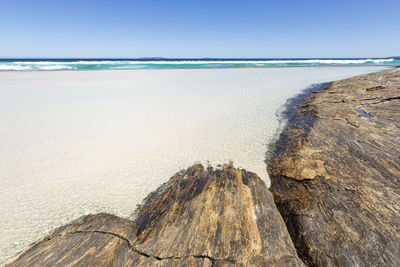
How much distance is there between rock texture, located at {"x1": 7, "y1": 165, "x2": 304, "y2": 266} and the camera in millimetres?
1753

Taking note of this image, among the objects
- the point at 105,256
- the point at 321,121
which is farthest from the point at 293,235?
the point at 321,121

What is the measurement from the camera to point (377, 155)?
335cm

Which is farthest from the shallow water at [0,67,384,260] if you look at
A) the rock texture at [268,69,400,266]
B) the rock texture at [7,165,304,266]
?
the rock texture at [268,69,400,266]

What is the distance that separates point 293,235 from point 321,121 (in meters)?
4.25

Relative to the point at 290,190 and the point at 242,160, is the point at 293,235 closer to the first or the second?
the point at 290,190

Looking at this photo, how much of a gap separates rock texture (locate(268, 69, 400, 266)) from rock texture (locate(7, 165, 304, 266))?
0.32 m

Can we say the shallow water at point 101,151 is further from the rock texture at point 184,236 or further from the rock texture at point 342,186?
the rock texture at point 342,186

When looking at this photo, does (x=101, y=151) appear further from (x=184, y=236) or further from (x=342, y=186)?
(x=342, y=186)

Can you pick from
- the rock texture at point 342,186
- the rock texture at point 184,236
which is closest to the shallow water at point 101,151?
the rock texture at point 184,236

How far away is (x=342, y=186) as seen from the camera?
2.69m

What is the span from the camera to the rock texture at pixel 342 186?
1.89 metres

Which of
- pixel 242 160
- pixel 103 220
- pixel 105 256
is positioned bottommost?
pixel 242 160

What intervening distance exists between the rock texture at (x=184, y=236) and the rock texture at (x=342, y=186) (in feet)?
1.06

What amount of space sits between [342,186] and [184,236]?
2.22 metres
